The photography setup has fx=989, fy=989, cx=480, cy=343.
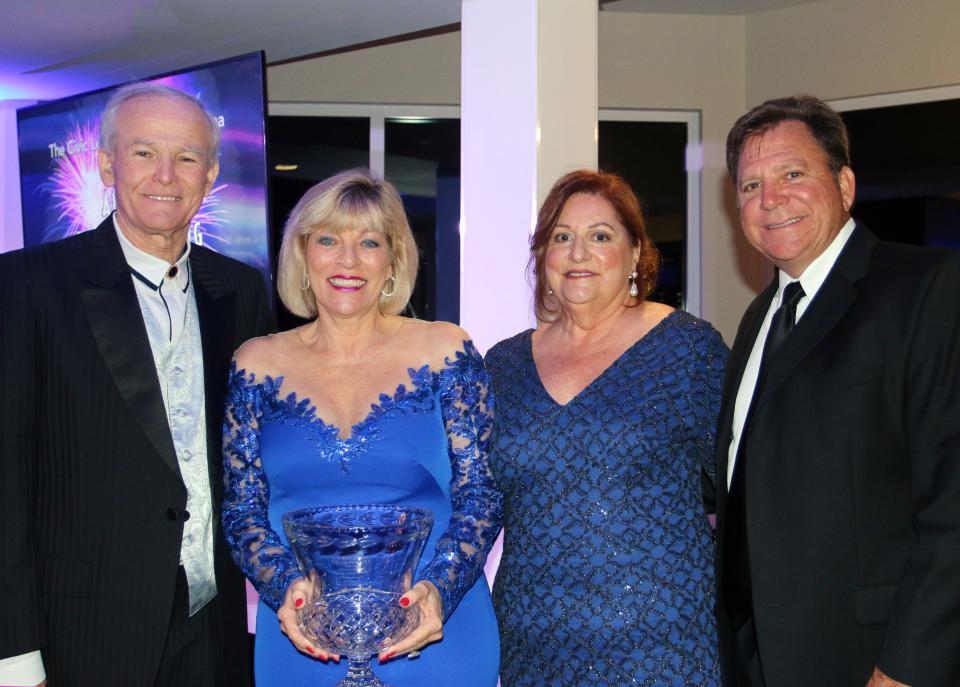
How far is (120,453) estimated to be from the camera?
2.03m

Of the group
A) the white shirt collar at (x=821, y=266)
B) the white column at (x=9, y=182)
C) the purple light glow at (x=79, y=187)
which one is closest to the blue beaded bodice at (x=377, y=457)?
the white shirt collar at (x=821, y=266)

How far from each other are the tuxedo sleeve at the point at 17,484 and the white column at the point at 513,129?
1823mm

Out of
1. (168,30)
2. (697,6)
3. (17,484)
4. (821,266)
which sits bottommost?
(17,484)

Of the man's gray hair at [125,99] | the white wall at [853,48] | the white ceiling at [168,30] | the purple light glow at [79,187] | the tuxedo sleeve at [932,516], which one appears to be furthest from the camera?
the white wall at [853,48]

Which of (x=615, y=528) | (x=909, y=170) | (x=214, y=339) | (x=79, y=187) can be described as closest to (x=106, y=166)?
(x=214, y=339)

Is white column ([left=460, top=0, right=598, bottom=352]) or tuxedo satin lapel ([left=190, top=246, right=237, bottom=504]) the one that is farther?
white column ([left=460, top=0, right=598, bottom=352])

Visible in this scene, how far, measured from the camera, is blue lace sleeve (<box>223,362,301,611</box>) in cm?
199

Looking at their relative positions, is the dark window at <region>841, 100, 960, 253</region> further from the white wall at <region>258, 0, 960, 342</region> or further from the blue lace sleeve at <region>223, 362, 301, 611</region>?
the blue lace sleeve at <region>223, 362, 301, 611</region>

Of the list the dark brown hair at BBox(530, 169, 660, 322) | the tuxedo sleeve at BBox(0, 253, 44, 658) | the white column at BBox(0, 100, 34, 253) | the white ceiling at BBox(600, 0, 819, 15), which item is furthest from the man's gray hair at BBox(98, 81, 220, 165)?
the white ceiling at BBox(600, 0, 819, 15)

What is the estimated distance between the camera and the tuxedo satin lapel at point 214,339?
220 cm

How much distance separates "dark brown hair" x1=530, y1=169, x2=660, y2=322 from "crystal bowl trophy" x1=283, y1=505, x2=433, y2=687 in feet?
2.91

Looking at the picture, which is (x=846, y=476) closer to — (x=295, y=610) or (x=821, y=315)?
(x=821, y=315)

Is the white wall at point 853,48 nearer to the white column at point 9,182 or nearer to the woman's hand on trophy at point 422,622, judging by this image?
the white column at point 9,182

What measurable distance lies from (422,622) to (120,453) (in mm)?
729
